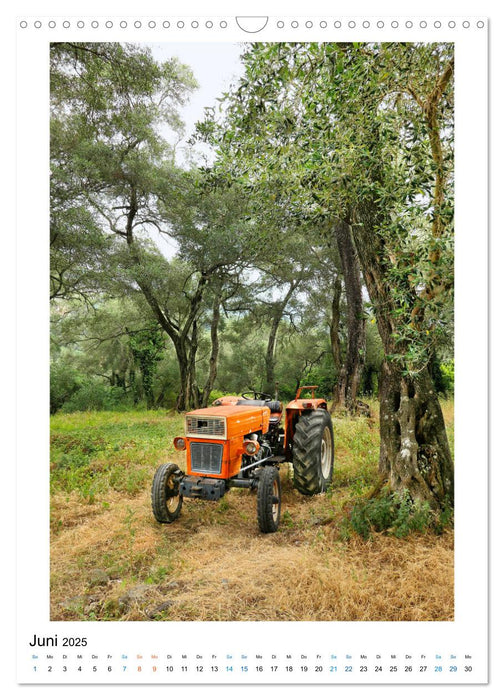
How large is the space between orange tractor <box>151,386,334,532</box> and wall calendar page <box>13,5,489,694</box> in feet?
0.08

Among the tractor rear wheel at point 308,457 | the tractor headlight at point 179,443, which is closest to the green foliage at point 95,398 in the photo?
the tractor headlight at point 179,443

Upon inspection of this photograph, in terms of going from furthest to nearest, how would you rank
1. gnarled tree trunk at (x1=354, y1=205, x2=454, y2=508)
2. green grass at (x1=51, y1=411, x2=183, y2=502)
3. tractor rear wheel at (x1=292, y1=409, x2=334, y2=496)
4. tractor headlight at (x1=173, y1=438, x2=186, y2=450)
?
A: green grass at (x1=51, y1=411, x2=183, y2=502)
tractor rear wheel at (x1=292, y1=409, x2=334, y2=496)
tractor headlight at (x1=173, y1=438, x2=186, y2=450)
gnarled tree trunk at (x1=354, y1=205, x2=454, y2=508)

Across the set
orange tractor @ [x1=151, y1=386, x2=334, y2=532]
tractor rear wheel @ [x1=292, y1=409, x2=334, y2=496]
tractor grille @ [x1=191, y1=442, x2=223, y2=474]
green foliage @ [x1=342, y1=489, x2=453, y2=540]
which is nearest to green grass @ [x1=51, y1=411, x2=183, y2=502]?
orange tractor @ [x1=151, y1=386, x2=334, y2=532]

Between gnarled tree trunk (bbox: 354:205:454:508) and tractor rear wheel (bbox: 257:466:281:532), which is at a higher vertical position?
gnarled tree trunk (bbox: 354:205:454:508)

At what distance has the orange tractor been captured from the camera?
347 centimetres

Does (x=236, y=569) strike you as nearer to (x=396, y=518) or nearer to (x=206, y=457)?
(x=206, y=457)

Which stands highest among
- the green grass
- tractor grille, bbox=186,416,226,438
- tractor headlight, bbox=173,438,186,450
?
tractor grille, bbox=186,416,226,438

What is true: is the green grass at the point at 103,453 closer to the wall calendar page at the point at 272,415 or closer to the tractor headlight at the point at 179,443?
the wall calendar page at the point at 272,415

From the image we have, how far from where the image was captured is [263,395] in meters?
4.87

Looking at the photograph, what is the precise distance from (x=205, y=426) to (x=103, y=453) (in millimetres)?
2391

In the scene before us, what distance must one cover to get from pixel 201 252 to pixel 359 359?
14.0 feet

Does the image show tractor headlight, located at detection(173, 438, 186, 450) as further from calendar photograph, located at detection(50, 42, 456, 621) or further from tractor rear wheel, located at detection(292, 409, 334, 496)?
tractor rear wheel, located at detection(292, 409, 334, 496)
